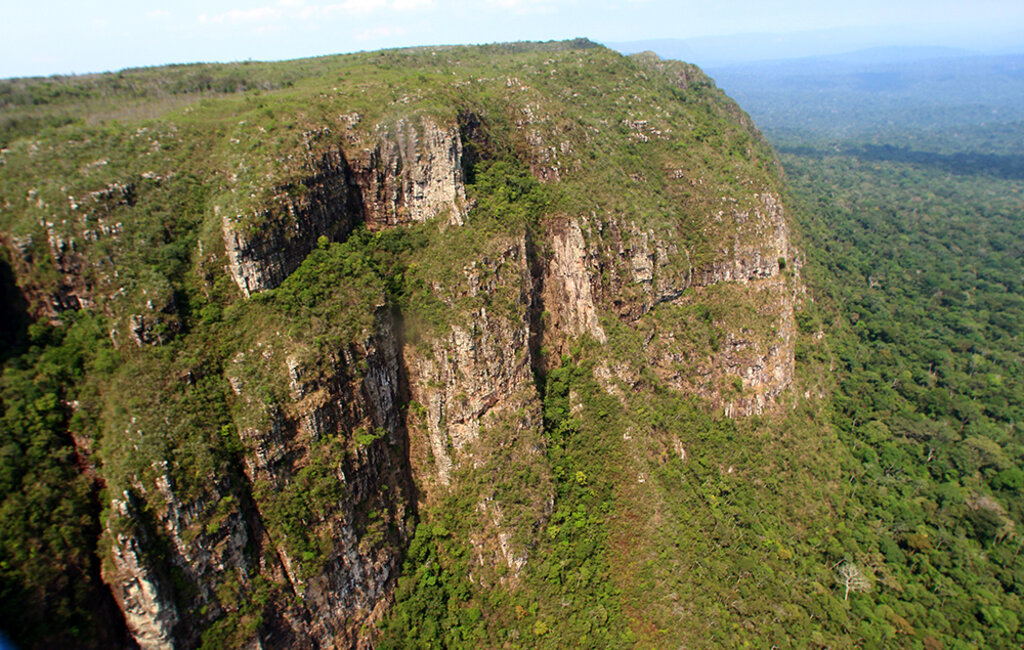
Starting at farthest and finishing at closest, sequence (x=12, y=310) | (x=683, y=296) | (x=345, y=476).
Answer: (x=683, y=296), (x=345, y=476), (x=12, y=310)

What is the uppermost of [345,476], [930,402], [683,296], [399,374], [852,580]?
[399,374]

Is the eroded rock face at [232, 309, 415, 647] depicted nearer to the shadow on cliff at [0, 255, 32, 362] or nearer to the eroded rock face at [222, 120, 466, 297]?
the eroded rock face at [222, 120, 466, 297]

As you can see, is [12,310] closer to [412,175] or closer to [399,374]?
[399,374]

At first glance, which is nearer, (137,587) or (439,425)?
(137,587)

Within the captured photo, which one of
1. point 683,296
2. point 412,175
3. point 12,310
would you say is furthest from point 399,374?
point 683,296

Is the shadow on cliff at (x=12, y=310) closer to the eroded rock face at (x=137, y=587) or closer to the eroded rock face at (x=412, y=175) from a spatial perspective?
the eroded rock face at (x=137, y=587)

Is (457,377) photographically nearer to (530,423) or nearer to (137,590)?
(530,423)

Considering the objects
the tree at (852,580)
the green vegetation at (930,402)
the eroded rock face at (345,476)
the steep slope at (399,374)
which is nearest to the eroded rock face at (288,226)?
the steep slope at (399,374)

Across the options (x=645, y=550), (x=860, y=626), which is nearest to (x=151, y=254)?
(x=645, y=550)
